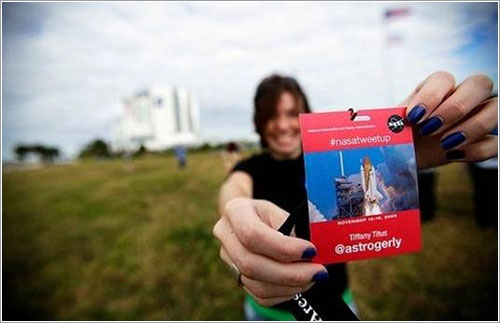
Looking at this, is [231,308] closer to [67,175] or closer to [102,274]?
[102,274]

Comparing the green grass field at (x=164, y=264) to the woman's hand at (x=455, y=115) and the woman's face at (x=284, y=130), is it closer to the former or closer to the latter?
the woman's face at (x=284, y=130)

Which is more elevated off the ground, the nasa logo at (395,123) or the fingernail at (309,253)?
the nasa logo at (395,123)

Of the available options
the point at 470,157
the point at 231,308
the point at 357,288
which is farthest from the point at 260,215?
the point at 357,288

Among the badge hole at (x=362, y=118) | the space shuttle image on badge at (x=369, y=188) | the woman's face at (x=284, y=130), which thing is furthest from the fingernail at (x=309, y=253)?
the woman's face at (x=284, y=130)


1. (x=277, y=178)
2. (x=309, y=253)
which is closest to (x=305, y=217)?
(x=309, y=253)


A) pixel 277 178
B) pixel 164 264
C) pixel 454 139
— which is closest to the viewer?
pixel 454 139

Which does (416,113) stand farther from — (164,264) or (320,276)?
(164,264)

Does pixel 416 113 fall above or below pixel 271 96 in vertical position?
below
